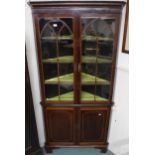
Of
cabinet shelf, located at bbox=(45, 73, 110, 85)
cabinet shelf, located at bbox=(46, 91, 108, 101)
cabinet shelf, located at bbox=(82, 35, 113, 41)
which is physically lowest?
cabinet shelf, located at bbox=(46, 91, 108, 101)

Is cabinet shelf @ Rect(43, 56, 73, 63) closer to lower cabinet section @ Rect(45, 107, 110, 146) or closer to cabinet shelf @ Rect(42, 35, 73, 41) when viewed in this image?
cabinet shelf @ Rect(42, 35, 73, 41)

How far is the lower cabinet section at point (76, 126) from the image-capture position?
7.07 feet

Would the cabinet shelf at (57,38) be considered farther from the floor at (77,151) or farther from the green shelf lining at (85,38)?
the floor at (77,151)

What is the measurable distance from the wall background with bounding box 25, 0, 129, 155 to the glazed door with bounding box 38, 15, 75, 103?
158 millimetres

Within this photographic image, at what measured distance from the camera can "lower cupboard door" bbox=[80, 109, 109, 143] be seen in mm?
2156

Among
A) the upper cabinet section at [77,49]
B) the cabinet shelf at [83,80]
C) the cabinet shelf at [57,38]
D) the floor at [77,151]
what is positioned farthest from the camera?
the floor at [77,151]

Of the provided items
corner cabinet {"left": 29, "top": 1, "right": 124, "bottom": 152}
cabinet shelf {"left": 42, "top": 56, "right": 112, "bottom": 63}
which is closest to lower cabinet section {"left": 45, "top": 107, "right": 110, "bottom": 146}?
corner cabinet {"left": 29, "top": 1, "right": 124, "bottom": 152}

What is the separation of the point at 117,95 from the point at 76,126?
601 mm

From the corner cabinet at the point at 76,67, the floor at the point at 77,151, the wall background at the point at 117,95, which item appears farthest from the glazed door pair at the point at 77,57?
the floor at the point at 77,151

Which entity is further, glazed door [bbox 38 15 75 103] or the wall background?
the wall background

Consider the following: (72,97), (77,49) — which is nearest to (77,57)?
(77,49)

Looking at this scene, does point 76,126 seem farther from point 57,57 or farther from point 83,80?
point 57,57

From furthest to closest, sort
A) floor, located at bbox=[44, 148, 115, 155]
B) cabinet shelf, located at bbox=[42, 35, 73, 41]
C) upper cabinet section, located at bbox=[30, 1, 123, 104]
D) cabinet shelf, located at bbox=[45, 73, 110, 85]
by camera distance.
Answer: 1. floor, located at bbox=[44, 148, 115, 155]
2. cabinet shelf, located at bbox=[45, 73, 110, 85]
3. cabinet shelf, located at bbox=[42, 35, 73, 41]
4. upper cabinet section, located at bbox=[30, 1, 123, 104]
